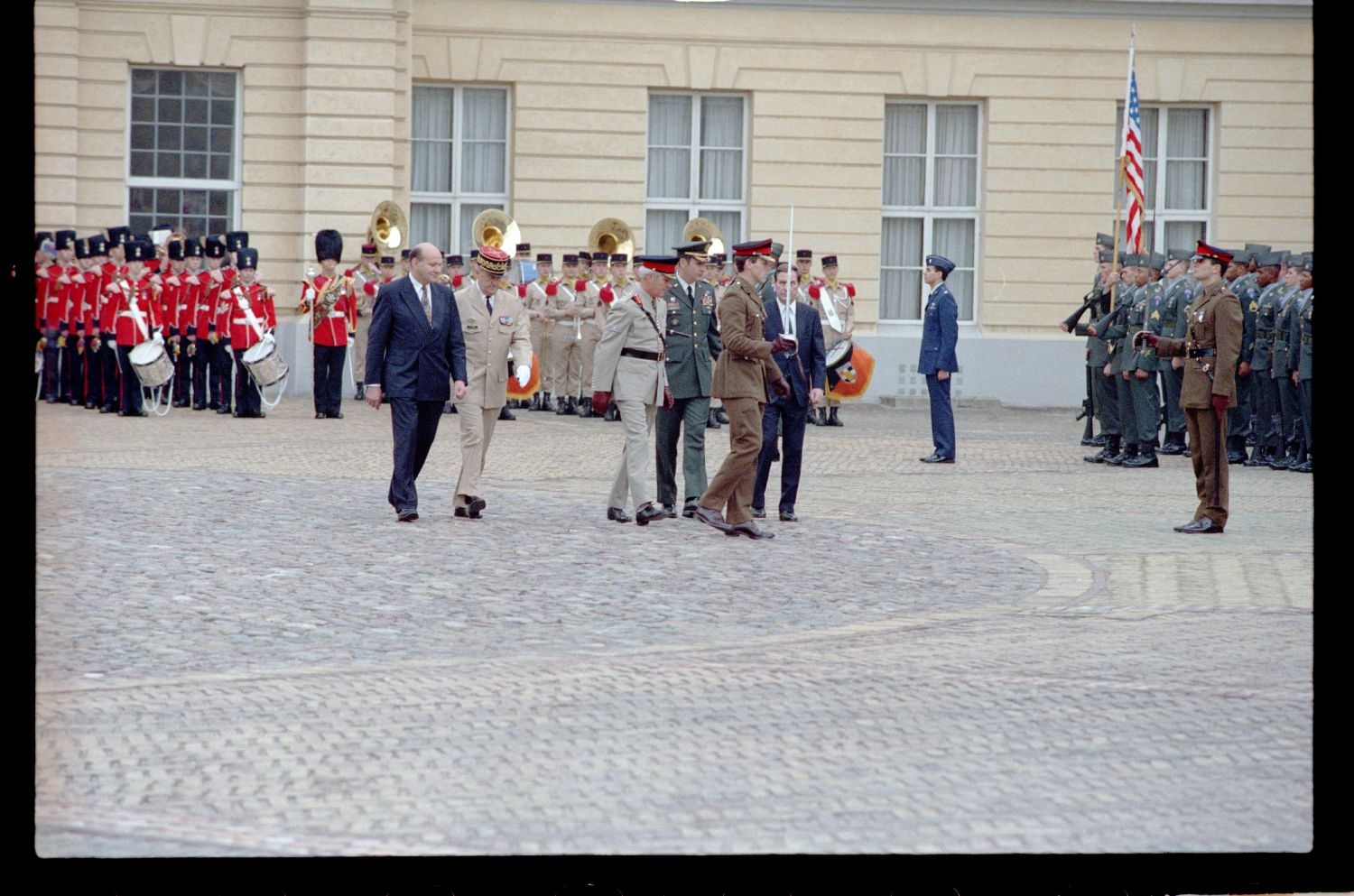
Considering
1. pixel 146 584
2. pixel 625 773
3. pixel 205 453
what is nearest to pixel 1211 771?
pixel 625 773

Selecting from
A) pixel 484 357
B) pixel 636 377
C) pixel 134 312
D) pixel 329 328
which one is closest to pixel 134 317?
pixel 134 312

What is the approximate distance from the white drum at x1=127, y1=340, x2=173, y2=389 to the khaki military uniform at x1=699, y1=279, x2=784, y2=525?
1021 centimetres

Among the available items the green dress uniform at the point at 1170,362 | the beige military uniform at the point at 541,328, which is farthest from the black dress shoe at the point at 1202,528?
the beige military uniform at the point at 541,328

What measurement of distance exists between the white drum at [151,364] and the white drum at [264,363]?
893 millimetres

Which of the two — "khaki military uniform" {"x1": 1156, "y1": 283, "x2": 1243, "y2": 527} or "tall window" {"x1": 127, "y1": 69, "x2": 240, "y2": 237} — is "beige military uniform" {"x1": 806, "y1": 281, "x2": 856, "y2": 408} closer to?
→ "tall window" {"x1": 127, "y1": 69, "x2": 240, "y2": 237}

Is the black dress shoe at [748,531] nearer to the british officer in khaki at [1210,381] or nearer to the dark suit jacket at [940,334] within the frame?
the british officer in khaki at [1210,381]

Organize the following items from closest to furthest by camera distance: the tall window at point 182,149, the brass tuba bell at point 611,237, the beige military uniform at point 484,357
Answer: the beige military uniform at point 484,357 < the tall window at point 182,149 < the brass tuba bell at point 611,237

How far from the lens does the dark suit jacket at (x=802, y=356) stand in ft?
43.9

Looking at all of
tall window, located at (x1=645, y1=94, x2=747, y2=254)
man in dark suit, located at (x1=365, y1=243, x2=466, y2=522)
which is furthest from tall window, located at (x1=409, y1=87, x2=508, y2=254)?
man in dark suit, located at (x1=365, y1=243, x2=466, y2=522)

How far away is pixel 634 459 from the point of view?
13.0 m

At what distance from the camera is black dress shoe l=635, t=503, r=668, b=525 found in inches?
513

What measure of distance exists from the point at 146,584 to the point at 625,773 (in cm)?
446

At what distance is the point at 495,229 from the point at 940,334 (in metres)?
8.65

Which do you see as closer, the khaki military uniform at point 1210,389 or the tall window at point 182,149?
the khaki military uniform at point 1210,389
